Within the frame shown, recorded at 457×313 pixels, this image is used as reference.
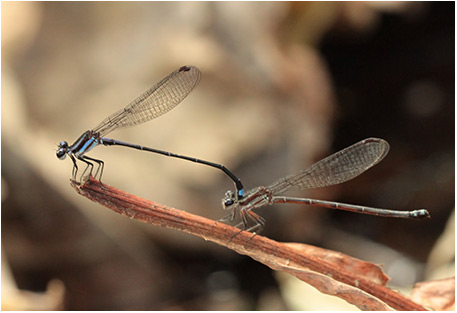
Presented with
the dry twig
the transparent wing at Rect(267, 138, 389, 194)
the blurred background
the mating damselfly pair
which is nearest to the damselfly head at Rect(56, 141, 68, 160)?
the mating damselfly pair

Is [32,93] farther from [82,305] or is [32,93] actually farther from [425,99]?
[425,99]

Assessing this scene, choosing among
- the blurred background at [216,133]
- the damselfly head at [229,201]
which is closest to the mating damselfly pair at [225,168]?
the damselfly head at [229,201]

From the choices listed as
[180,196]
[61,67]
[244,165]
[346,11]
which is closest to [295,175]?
[244,165]

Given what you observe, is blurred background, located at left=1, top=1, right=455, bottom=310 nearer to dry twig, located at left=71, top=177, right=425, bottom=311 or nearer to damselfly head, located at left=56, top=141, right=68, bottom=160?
damselfly head, located at left=56, top=141, right=68, bottom=160

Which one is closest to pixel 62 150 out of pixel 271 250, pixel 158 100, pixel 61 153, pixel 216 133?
pixel 61 153

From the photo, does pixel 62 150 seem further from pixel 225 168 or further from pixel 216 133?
pixel 216 133

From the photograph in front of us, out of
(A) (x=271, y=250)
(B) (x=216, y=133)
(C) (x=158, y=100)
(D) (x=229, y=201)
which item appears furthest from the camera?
(B) (x=216, y=133)
